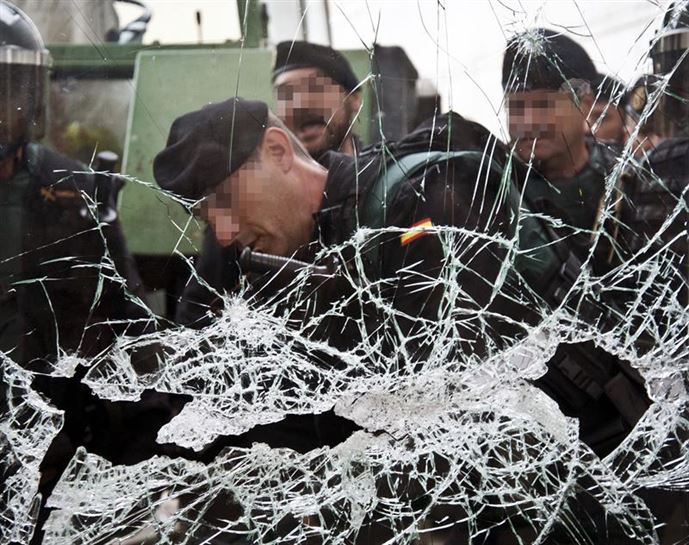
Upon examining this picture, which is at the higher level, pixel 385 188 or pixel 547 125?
pixel 547 125

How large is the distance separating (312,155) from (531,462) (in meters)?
0.84

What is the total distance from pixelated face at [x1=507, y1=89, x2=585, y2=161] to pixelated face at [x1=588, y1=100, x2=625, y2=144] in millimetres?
26

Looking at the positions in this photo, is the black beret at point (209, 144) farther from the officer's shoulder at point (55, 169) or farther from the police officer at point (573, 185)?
the police officer at point (573, 185)

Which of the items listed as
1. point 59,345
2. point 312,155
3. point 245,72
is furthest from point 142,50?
point 59,345

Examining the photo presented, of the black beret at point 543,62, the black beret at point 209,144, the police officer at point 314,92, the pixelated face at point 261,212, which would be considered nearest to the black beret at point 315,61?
the police officer at point 314,92

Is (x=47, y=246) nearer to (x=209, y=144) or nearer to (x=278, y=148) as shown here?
(x=209, y=144)

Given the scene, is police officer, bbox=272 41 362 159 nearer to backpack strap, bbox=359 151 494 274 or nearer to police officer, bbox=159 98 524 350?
police officer, bbox=159 98 524 350

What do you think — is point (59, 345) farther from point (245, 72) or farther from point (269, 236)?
point (245, 72)

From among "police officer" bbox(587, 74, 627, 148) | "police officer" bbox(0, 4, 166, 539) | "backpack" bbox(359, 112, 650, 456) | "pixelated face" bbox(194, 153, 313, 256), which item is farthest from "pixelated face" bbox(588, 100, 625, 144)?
"police officer" bbox(0, 4, 166, 539)

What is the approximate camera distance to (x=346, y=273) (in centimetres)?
167

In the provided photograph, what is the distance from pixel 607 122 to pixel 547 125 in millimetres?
132

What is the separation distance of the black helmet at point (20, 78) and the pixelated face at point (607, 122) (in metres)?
1.20

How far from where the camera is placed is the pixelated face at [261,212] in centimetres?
166

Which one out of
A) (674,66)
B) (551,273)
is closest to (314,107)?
(551,273)
